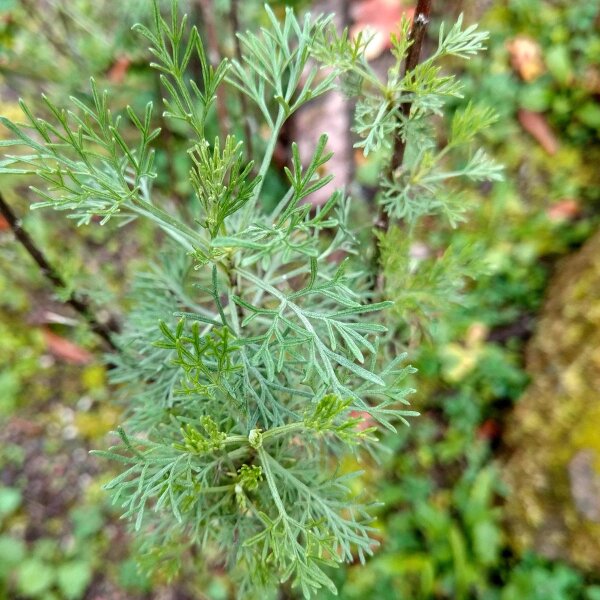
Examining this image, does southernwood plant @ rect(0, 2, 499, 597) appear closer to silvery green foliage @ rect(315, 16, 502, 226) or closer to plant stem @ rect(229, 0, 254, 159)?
silvery green foliage @ rect(315, 16, 502, 226)

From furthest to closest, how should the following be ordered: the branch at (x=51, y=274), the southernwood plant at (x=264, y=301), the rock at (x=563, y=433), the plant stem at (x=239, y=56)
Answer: the rock at (x=563, y=433) → the plant stem at (x=239, y=56) → the branch at (x=51, y=274) → the southernwood plant at (x=264, y=301)

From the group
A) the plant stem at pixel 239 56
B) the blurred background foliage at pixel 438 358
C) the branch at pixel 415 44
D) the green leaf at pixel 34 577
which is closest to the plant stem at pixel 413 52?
the branch at pixel 415 44

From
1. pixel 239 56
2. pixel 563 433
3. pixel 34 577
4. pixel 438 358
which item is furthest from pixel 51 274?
pixel 563 433

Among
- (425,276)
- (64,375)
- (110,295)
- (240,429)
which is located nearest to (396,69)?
(425,276)

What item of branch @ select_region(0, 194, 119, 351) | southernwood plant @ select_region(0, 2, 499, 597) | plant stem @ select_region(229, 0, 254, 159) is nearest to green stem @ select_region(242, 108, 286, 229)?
southernwood plant @ select_region(0, 2, 499, 597)

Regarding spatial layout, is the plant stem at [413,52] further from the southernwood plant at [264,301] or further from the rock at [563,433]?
the rock at [563,433]

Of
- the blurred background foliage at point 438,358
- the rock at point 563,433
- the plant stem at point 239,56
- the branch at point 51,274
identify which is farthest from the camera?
the blurred background foliage at point 438,358

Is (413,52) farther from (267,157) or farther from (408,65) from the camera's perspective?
(267,157)
